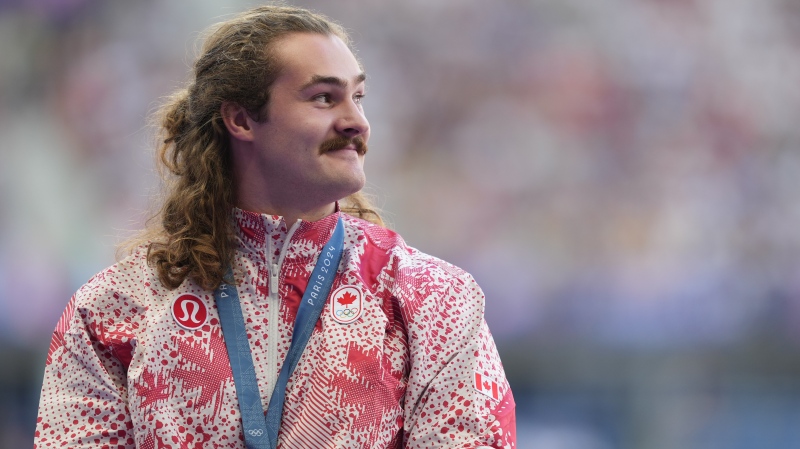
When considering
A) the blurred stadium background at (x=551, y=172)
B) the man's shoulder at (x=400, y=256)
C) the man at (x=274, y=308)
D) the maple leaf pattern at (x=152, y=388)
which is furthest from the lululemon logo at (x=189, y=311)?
the blurred stadium background at (x=551, y=172)

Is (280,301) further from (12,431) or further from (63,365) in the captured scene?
(12,431)

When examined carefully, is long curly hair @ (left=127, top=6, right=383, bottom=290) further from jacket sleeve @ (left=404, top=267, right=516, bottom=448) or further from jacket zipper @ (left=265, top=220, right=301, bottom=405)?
jacket sleeve @ (left=404, top=267, right=516, bottom=448)

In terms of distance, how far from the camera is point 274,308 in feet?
6.46

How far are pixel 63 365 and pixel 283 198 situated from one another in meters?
0.56

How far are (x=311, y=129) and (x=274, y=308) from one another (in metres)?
0.38

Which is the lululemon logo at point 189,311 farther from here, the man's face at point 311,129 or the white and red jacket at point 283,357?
the man's face at point 311,129

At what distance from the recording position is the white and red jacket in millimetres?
1824

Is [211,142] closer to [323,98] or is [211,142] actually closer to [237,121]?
[237,121]

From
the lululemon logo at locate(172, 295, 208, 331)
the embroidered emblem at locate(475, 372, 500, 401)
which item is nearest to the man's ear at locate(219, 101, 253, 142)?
the lululemon logo at locate(172, 295, 208, 331)

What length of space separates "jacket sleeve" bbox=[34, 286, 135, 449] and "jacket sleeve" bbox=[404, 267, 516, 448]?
0.56m

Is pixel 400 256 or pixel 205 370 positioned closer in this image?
pixel 205 370

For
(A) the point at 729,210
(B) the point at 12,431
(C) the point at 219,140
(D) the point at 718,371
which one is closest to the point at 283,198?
(C) the point at 219,140

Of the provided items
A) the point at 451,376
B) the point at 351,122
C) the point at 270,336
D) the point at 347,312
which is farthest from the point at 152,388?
the point at 351,122

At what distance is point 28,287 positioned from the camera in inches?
198
